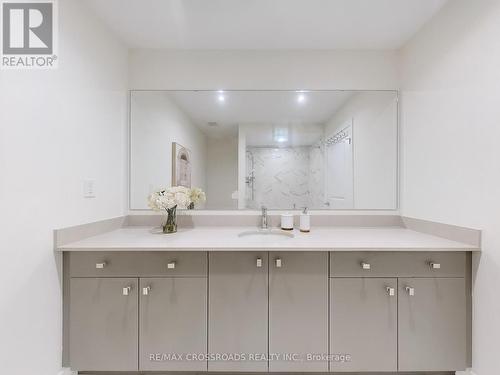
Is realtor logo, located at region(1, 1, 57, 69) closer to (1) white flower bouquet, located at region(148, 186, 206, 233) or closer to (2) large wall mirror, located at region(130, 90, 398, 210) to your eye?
(2) large wall mirror, located at region(130, 90, 398, 210)

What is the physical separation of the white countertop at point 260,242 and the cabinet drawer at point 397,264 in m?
0.06

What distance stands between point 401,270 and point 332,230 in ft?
1.83

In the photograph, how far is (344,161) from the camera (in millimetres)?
2041

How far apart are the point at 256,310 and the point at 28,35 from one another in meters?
1.85

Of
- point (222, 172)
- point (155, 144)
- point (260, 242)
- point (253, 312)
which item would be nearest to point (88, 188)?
point (155, 144)

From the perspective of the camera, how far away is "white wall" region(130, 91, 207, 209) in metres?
2.03

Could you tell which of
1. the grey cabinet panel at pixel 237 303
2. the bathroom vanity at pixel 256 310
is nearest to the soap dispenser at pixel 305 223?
the bathroom vanity at pixel 256 310

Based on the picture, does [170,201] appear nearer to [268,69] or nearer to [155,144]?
[155,144]

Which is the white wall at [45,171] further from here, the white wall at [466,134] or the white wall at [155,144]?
the white wall at [466,134]

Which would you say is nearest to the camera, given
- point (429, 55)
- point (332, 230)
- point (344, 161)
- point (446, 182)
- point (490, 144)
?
point (490, 144)

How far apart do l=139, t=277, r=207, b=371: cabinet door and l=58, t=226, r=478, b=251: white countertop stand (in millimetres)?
214

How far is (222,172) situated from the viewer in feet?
6.68

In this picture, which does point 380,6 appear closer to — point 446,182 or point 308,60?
point 308,60

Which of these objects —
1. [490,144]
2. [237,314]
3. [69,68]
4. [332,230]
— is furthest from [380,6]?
[237,314]
